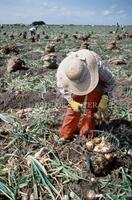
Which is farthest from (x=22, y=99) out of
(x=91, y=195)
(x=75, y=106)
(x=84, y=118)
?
(x=91, y=195)

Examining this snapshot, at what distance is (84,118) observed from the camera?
403cm

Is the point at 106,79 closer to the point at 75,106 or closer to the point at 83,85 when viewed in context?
the point at 83,85

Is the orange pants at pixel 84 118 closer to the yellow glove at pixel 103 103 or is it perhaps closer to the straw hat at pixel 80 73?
the yellow glove at pixel 103 103

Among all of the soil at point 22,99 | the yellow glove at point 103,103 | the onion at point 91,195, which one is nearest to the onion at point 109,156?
the onion at point 91,195

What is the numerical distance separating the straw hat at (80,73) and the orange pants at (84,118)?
267mm

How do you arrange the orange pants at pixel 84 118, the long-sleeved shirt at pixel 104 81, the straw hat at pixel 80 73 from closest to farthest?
the straw hat at pixel 80 73 < the long-sleeved shirt at pixel 104 81 < the orange pants at pixel 84 118

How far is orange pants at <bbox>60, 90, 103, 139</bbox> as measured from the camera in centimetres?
386

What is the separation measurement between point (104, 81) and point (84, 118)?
509 millimetres

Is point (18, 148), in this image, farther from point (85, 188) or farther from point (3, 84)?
point (3, 84)

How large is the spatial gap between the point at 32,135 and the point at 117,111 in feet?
4.42

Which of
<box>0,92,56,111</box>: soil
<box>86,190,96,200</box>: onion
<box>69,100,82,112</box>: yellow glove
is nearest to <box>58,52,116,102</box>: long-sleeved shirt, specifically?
<box>69,100,82,112</box>: yellow glove

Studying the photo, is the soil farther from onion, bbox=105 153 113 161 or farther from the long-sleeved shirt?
onion, bbox=105 153 113 161

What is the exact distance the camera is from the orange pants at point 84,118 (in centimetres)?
386

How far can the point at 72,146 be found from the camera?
3990 mm
